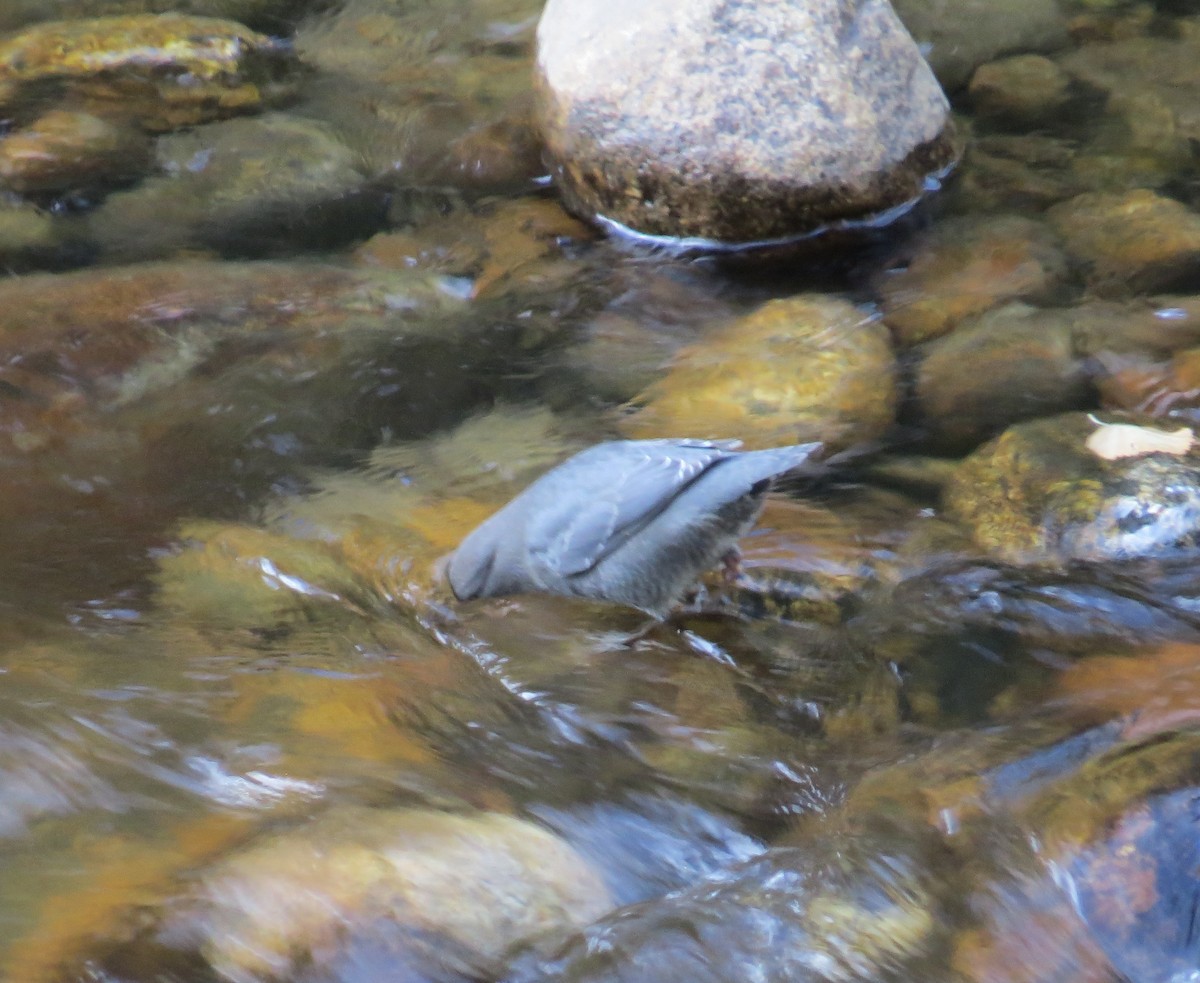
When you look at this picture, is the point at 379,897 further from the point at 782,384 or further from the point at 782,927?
the point at 782,384

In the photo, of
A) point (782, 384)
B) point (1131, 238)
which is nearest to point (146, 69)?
point (782, 384)

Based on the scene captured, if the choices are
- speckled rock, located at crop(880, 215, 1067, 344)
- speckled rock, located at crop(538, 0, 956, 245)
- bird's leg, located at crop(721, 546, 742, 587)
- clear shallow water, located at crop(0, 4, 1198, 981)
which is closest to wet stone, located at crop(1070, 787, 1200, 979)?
clear shallow water, located at crop(0, 4, 1198, 981)

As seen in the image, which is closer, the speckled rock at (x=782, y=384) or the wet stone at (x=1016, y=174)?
the speckled rock at (x=782, y=384)

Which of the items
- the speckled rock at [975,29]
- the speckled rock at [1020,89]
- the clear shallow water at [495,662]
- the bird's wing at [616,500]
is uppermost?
the speckled rock at [975,29]

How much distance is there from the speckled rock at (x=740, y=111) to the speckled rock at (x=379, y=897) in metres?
3.51

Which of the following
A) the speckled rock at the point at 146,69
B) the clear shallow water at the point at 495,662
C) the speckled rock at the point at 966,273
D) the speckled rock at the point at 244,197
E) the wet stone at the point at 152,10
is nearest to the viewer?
the clear shallow water at the point at 495,662

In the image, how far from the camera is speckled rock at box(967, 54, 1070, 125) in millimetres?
6477

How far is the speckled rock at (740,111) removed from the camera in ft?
17.0

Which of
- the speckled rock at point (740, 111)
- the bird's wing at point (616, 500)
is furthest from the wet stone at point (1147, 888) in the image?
the speckled rock at point (740, 111)

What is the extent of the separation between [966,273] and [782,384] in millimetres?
1296

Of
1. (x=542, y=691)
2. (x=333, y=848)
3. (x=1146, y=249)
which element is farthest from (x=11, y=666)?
(x=1146, y=249)

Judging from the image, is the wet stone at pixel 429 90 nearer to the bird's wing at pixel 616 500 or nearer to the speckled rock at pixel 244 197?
the speckled rock at pixel 244 197

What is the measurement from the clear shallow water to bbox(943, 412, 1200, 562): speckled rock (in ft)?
0.29

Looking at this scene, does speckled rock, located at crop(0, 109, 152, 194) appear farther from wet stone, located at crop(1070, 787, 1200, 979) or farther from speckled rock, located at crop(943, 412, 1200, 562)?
wet stone, located at crop(1070, 787, 1200, 979)
